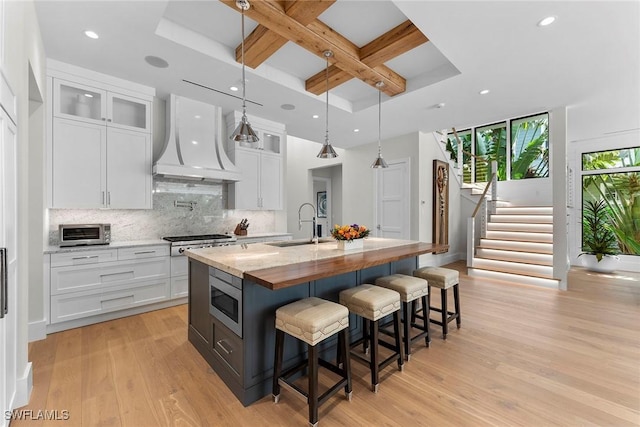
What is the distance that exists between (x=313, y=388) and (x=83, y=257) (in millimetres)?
2906

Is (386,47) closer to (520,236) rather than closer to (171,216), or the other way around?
(171,216)

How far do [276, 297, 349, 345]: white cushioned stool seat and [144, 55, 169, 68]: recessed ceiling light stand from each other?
2.88 metres

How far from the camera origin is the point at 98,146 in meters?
3.21

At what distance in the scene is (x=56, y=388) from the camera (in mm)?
1968

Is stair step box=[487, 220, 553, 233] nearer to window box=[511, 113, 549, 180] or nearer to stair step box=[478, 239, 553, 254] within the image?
stair step box=[478, 239, 553, 254]

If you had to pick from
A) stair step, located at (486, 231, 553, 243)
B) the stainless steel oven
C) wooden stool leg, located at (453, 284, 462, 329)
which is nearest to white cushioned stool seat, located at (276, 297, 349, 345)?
the stainless steel oven

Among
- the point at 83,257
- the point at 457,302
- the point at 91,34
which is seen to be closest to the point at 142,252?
the point at 83,257

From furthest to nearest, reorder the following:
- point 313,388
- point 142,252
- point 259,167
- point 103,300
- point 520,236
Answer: point 520,236 → point 259,167 → point 142,252 → point 103,300 → point 313,388

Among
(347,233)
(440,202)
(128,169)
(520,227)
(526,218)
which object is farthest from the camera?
(440,202)

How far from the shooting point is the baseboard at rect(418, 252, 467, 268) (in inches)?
225

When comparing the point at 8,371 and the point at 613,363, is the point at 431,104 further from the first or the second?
the point at 8,371

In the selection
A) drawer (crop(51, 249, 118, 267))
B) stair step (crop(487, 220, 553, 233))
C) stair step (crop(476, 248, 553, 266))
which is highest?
stair step (crop(487, 220, 553, 233))

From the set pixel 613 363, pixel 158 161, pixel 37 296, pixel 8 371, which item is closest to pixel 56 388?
pixel 8 371

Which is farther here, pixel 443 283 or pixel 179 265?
pixel 179 265
